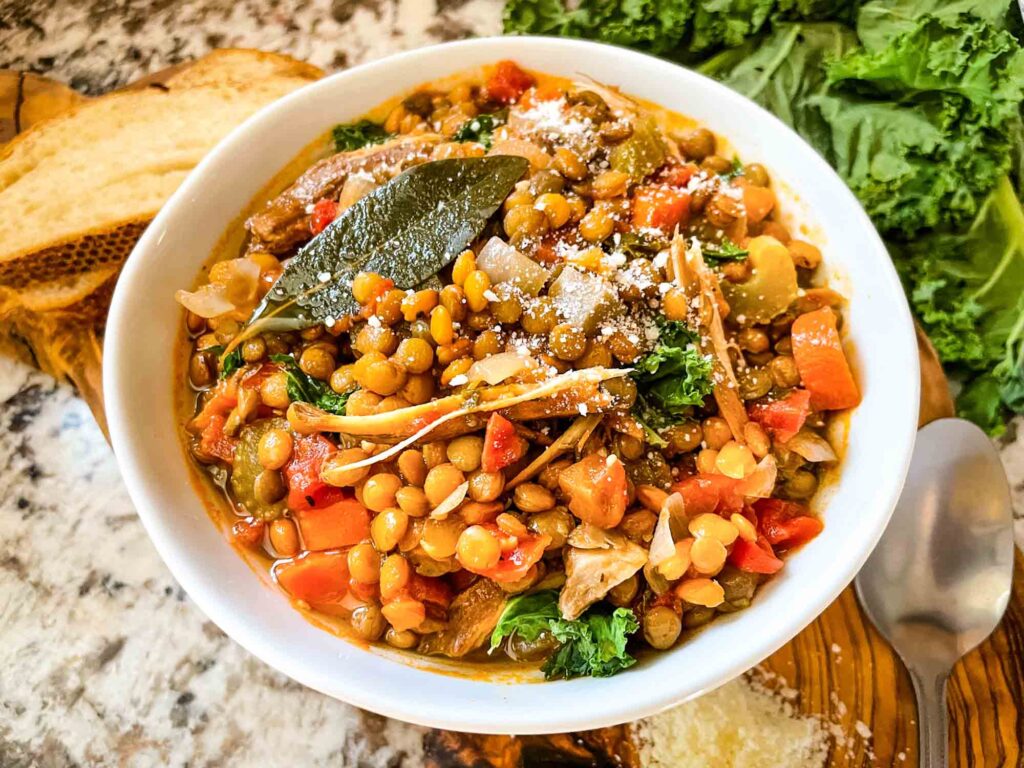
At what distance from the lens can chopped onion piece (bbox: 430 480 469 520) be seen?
2714 mm

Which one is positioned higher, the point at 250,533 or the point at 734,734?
the point at 250,533

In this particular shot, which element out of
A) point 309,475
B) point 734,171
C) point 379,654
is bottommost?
point 379,654

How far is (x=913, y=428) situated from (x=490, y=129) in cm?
196

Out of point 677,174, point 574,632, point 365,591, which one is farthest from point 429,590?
point 677,174

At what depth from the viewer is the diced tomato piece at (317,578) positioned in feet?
9.62

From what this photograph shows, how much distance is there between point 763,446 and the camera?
2.87 meters

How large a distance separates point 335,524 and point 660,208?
1.62 metres

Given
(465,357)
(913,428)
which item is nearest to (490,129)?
(465,357)

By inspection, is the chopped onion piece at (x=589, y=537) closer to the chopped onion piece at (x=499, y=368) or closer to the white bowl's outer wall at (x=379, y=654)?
the white bowl's outer wall at (x=379, y=654)

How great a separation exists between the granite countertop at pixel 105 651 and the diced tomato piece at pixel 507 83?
7.42 feet

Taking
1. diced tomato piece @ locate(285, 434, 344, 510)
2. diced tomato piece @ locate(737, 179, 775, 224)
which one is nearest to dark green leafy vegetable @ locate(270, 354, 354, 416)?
Result: diced tomato piece @ locate(285, 434, 344, 510)

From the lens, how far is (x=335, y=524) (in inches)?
115

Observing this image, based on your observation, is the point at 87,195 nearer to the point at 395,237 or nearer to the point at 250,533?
the point at 395,237

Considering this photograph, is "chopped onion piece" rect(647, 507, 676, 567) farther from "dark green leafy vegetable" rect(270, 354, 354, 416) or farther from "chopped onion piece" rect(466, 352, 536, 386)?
"dark green leafy vegetable" rect(270, 354, 354, 416)
